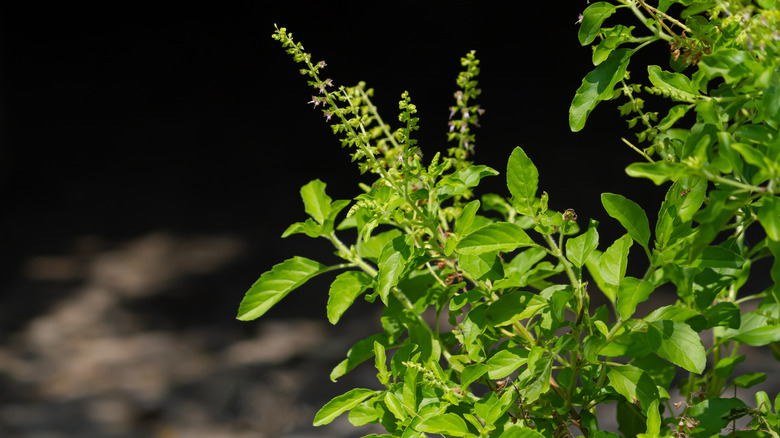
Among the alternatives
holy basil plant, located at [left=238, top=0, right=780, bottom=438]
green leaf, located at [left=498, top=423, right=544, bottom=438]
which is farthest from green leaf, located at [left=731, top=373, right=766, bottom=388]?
green leaf, located at [left=498, top=423, right=544, bottom=438]

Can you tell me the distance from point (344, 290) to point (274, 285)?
0.07 metres

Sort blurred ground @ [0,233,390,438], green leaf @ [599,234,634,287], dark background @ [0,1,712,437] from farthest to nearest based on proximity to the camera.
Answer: dark background @ [0,1,712,437], blurred ground @ [0,233,390,438], green leaf @ [599,234,634,287]

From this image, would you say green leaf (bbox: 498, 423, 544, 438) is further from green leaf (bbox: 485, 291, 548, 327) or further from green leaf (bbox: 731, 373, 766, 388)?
green leaf (bbox: 731, 373, 766, 388)

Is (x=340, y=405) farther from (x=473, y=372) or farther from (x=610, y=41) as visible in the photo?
(x=610, y=41)

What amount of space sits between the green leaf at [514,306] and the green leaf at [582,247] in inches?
1.6

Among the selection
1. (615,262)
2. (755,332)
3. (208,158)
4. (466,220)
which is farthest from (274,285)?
(208,158)

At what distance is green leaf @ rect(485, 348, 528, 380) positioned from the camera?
552mm

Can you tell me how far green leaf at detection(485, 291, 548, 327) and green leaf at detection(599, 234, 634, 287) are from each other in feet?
0.18

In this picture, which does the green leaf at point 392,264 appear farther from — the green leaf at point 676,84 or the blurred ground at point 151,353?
the blurred ground at point 151,353

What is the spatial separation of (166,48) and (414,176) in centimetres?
232

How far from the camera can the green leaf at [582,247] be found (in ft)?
1.80

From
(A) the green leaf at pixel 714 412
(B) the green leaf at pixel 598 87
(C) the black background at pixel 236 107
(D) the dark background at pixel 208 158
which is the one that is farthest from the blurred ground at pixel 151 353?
(B) the green leaf at pixel 598 87

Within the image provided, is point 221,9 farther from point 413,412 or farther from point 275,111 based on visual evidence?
point 413,412

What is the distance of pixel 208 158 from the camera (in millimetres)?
2568
